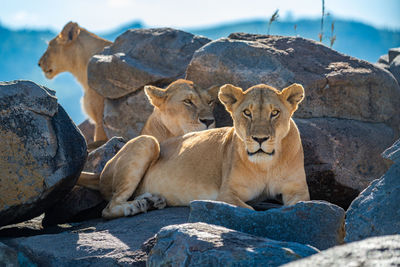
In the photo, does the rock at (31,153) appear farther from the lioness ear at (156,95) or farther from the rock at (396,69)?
the rock at (396,69)

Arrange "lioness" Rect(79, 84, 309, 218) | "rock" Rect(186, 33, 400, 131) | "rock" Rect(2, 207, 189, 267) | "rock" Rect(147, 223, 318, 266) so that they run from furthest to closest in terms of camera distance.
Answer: "rock" Rect(186, 33, 400, 131), "lioness" Rect(79, 84, 309, 218), "rock" Rect(2, 207, 189, 267), "rock" Rect(147, 223, 318, 266)

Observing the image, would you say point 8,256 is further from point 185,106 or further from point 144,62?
point 144,62

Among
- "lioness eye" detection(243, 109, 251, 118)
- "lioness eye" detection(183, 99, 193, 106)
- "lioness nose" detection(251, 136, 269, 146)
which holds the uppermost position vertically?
"lioness eye" detection(243, 109, 251, 118)

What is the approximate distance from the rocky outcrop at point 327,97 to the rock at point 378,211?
2.29 meters

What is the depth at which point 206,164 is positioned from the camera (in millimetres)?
5531

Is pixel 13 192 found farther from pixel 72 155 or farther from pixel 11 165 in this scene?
pixel 72 155

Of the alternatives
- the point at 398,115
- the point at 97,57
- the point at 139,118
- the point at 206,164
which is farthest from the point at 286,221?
the point at 97,57

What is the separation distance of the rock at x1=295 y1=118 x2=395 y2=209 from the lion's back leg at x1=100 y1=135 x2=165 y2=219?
1.71 metres

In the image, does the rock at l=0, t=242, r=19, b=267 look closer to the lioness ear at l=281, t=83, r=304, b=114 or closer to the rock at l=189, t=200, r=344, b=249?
the rock at l=189, t=200, r=344, b=249

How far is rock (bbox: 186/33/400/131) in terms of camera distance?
6859 mm

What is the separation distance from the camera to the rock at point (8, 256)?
13.1ft

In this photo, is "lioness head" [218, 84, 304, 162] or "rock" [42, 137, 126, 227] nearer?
"lioness head" [218, 84, 304, 162]

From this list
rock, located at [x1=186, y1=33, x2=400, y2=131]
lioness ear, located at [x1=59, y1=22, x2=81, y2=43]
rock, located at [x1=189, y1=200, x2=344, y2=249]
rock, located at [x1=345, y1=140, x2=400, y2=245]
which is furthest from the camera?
lioness ear, located at [x1=59, y1=22, x2=81, y2=43]

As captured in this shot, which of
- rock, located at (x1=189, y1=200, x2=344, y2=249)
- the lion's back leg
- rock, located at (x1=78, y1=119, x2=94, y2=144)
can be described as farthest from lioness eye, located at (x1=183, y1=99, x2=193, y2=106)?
rock, located at (x1=78, y1=119, x2=94, y2=144)
